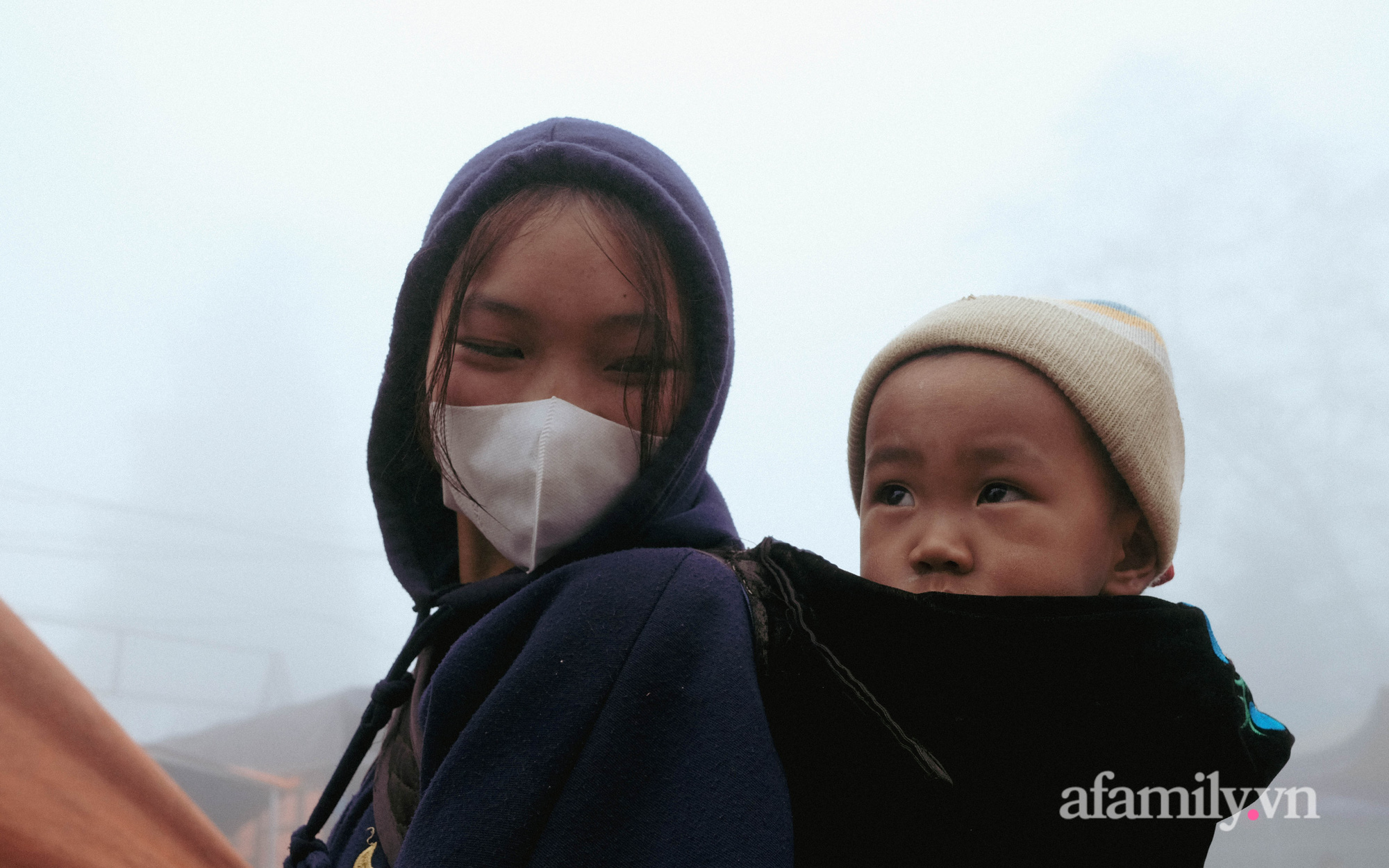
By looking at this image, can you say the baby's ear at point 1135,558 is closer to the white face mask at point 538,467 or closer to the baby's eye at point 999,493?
the baby's eye at point 999,493

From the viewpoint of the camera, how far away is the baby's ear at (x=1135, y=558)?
1170 mm

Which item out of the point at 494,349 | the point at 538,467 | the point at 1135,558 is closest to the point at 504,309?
the point at 494,349

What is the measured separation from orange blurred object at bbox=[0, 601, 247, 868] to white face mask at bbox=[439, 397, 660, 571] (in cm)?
43

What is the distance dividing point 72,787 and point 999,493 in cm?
100

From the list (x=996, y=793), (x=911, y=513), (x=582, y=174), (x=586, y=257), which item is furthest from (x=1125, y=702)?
(x=582, y=174)

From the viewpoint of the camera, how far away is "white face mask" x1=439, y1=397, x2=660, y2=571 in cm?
108

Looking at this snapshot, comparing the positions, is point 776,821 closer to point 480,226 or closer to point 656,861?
point 656,861

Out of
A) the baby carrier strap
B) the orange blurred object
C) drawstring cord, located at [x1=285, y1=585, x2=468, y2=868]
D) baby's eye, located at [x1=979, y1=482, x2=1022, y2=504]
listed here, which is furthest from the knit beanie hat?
the orange blurred object

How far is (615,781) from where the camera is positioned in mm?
764

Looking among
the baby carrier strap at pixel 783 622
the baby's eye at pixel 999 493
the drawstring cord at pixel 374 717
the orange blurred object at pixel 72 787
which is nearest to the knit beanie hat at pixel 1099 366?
the baby's eye at pixel 999 493

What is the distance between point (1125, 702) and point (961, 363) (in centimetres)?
44

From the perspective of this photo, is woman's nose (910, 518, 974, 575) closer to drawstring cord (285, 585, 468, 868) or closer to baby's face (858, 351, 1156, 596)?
baby's face (858, 351, 1156, 596)

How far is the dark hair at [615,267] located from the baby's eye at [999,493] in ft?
1.23

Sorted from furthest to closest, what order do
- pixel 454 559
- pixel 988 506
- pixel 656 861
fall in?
1. pixel 454 559
2. pixel 988 506
3. pixel 656 861
